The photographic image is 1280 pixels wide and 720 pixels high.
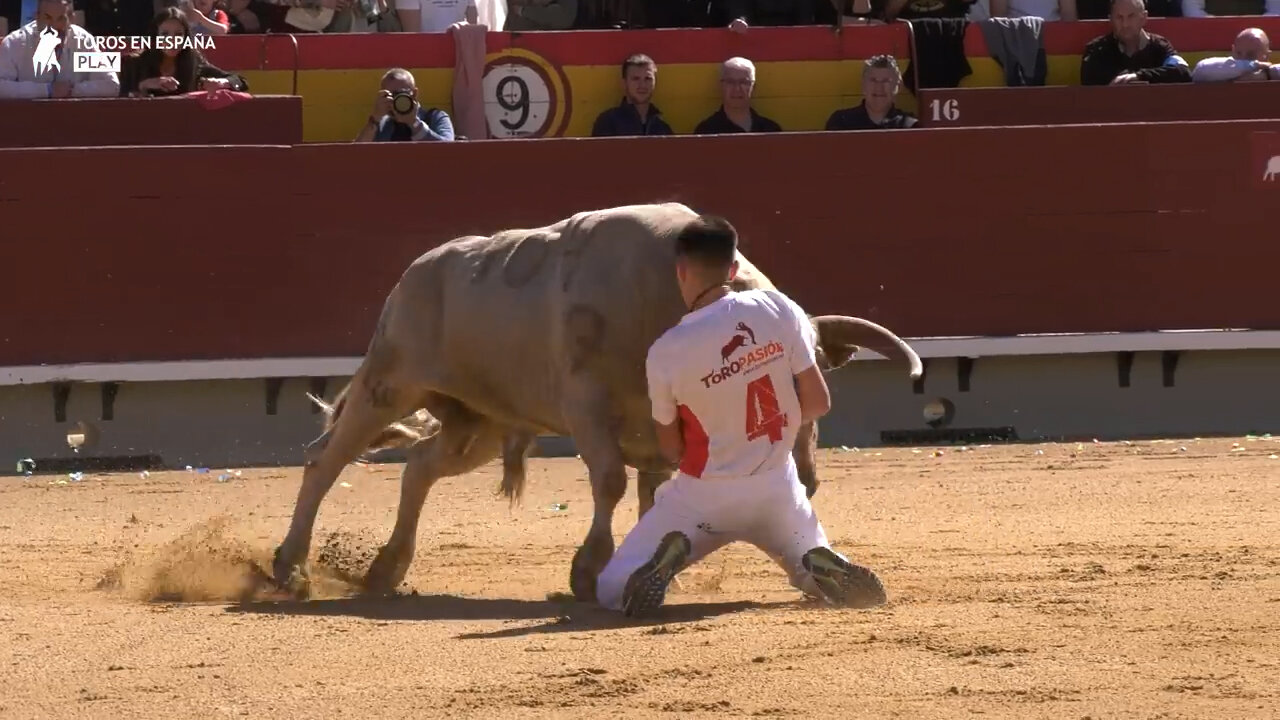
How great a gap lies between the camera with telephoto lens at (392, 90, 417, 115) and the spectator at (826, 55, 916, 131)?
2.70m

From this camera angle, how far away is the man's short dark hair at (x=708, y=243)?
20.9 feet

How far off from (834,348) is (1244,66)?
738 cm

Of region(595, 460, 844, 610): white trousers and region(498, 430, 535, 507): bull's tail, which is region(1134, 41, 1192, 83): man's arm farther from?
region(595, 460, 844, 610): white trousers

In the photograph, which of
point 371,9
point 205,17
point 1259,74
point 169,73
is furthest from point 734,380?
point 1259,74

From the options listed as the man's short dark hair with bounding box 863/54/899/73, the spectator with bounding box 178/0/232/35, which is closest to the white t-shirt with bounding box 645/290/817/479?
the man's short dark hair with bounding box 863/54/899/73

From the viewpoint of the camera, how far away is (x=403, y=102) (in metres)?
13.0

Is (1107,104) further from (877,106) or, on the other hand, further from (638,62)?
(638,62)

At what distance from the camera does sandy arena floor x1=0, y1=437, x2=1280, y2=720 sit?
5.21 meters

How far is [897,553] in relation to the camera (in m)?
8.55

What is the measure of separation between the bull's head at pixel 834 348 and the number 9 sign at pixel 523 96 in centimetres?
633

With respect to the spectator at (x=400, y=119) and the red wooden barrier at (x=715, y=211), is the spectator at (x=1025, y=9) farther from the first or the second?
Result: the spectator at (x=400, y=119)

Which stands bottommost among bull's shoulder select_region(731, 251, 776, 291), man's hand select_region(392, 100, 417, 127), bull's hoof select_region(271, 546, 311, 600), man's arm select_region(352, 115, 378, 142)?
bull's hoof select_region(271, 546, 311, 600)

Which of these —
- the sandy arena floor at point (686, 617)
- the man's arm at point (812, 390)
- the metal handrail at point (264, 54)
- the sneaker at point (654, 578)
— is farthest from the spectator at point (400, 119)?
the sneaker at point (654, 578)

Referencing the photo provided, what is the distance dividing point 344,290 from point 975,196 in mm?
3996
